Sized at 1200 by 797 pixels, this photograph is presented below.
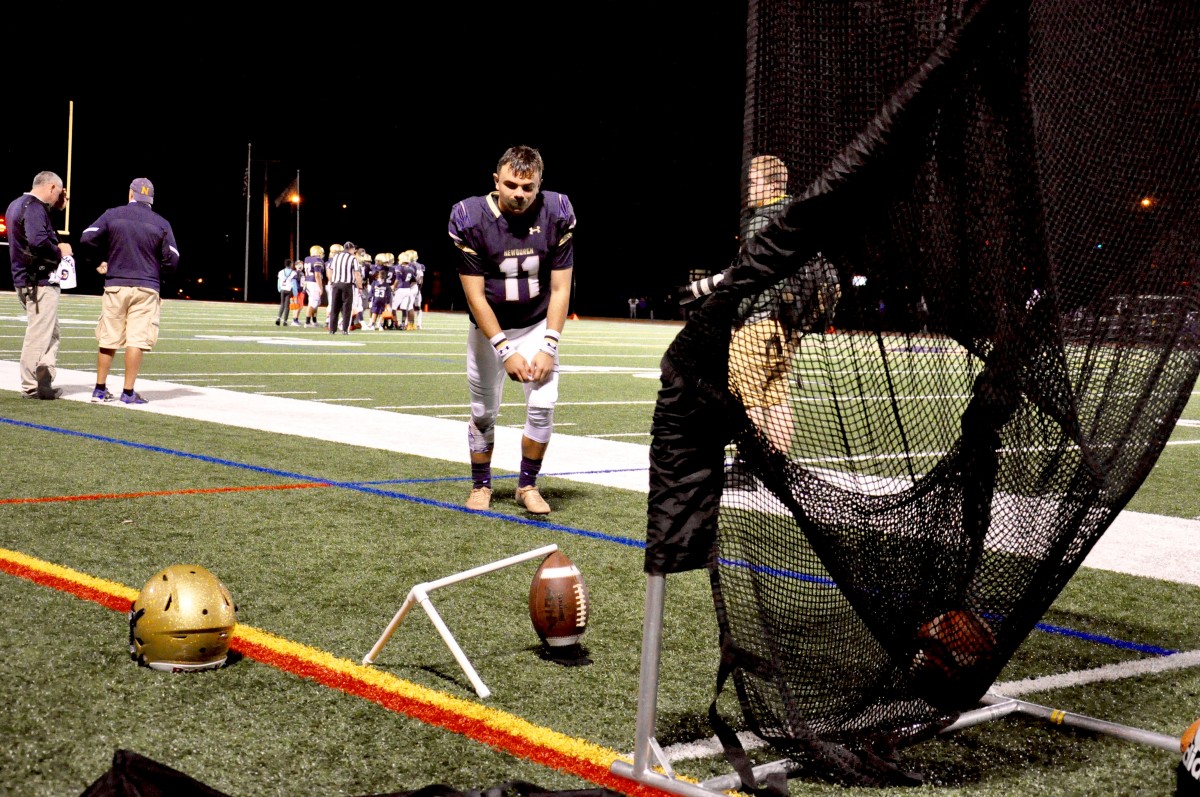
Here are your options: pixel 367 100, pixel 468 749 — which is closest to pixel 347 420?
pixel 468 749

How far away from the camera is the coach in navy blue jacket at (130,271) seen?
11125 mm

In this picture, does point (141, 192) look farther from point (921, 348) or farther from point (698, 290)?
point (921, 348)

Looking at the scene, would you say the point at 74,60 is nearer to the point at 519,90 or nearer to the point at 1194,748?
the point at 519,90

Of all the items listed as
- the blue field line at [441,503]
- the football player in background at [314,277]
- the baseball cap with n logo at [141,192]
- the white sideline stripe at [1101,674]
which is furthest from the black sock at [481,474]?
the football player in background at [314,277]

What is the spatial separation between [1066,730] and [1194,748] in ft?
2.86

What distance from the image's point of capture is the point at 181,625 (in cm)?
370

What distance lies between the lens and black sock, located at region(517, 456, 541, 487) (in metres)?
6.83

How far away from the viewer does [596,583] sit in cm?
515

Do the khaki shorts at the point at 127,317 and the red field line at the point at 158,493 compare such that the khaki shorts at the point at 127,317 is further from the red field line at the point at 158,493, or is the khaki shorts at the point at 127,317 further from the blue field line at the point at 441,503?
the red field line at the point at 158,493

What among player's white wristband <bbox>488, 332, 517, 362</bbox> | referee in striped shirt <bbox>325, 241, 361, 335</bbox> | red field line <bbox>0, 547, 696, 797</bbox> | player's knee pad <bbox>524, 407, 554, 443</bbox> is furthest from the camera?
referee in striped shirt <bbox>325, 241, 361, 335</bbox>

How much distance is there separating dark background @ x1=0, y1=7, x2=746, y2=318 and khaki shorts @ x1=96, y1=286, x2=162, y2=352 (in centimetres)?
2554

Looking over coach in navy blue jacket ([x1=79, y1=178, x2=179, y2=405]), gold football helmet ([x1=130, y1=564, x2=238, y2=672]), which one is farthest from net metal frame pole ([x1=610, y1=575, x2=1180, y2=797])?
coach in navy blue jacket ([x1=79, y1=178, x2=179, y2=405])

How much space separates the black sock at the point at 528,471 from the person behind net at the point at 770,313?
386 centimetres

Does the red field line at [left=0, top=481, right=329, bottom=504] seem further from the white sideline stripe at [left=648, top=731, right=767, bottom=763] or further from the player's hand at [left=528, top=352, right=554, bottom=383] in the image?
the white sideline stripe at [left=648, top=731, right=767, bottom=763]
